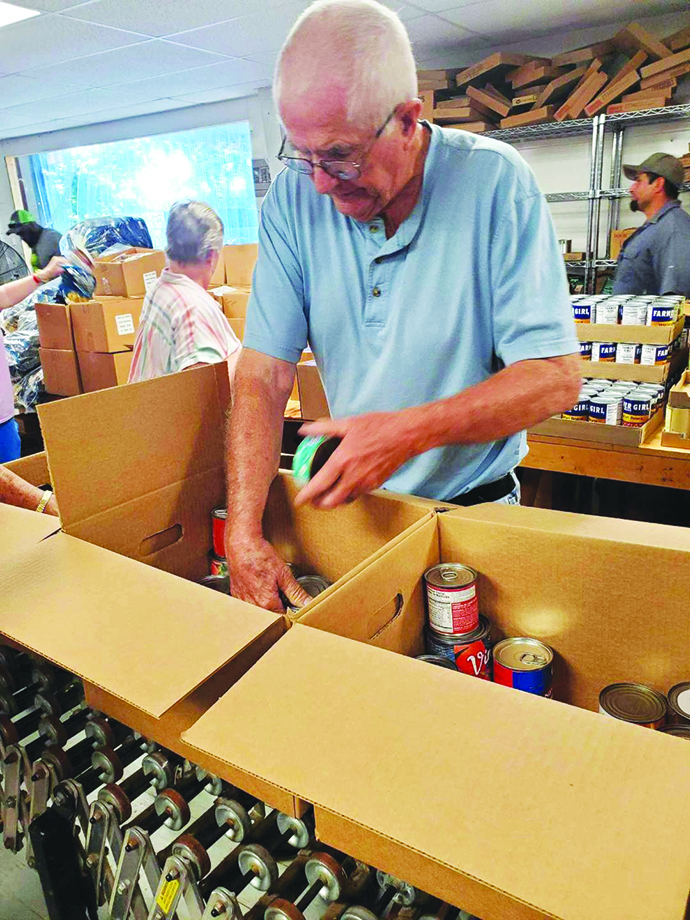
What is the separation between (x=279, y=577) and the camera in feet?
3.71

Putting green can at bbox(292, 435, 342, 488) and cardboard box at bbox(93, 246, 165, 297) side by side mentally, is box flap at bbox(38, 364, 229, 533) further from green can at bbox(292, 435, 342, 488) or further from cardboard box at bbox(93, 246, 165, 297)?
cardboard box at bbox(93, 246, 165, 297)

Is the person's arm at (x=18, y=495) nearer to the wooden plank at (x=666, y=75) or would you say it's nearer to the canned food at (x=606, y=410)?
the canned food at (x=606, y=410)

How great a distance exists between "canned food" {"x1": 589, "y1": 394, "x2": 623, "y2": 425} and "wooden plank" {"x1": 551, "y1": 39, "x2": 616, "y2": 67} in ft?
9.08

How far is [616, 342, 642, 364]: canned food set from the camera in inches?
104

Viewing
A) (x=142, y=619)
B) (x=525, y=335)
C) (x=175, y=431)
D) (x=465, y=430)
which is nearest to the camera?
(x=142, y=619)

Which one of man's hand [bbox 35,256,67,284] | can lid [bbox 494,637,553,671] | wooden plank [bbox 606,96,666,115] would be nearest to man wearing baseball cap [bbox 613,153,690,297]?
wooden plank [bbox 606,96,666,115]

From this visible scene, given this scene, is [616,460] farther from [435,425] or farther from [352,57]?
[352,57]

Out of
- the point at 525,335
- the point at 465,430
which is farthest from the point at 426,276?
the point at 465,430

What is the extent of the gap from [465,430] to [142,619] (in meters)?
0.52

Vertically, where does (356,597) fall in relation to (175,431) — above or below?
below

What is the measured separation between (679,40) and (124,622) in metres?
4.61

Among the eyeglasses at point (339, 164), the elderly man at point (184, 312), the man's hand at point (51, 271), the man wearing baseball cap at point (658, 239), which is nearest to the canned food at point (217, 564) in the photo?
the eyeglasses at point (339, 164)

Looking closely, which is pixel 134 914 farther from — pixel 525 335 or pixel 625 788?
pixel 525 335

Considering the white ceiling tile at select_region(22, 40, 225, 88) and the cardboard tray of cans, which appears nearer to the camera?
the cardboard tray of cans
